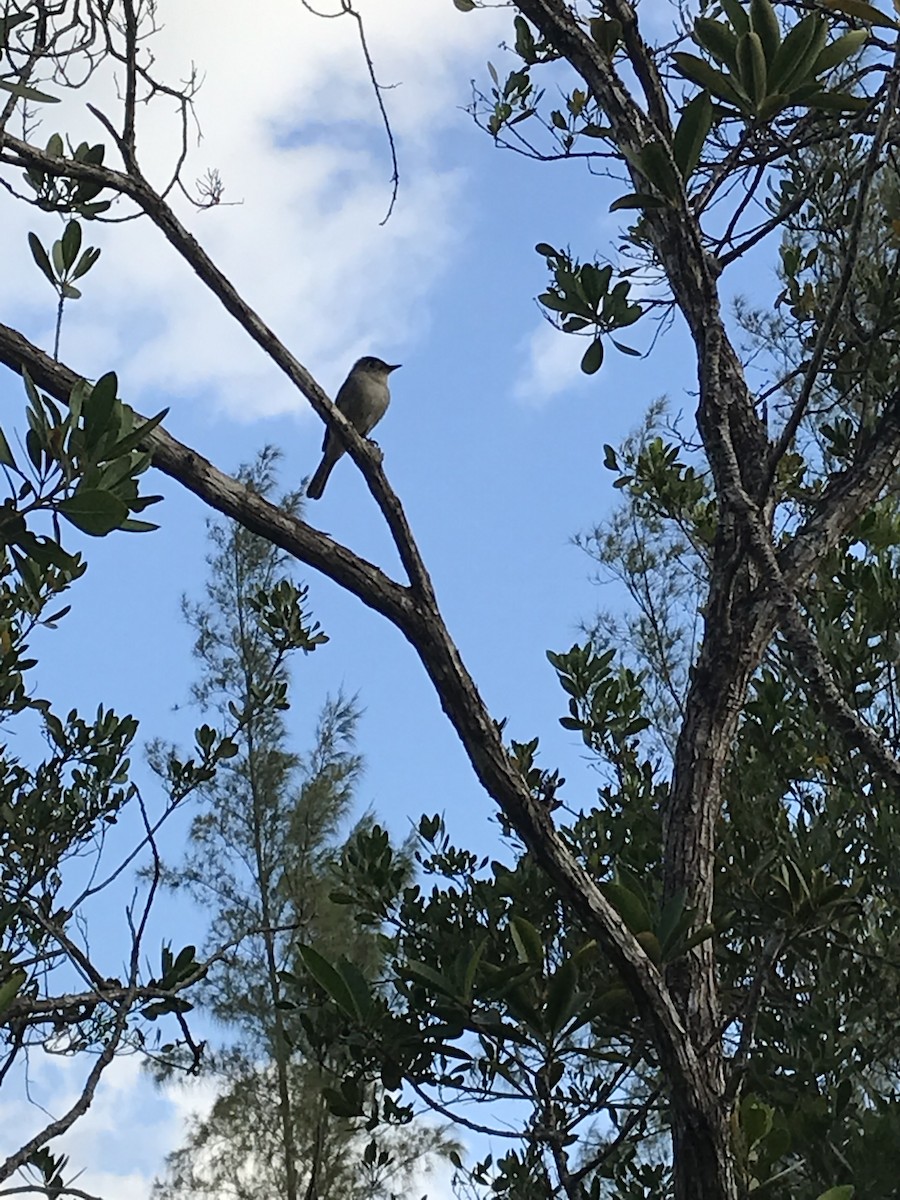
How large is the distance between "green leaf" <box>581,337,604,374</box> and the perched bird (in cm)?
468

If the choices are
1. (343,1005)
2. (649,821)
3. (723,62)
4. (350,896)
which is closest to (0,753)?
(350,896)

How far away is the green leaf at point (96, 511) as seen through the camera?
1374 millimetres

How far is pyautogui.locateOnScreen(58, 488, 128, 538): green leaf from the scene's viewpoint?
1.37 metres

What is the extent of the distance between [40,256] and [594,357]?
91 cm

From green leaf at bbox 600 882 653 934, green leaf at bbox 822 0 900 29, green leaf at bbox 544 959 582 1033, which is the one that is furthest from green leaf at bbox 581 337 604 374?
green leaf at bbox 544 959 582 1033

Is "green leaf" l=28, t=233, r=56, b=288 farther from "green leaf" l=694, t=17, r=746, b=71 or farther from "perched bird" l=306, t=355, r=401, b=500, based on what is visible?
"perched bird" l=306, t=355, r=401, b=500

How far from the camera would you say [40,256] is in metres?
2.28

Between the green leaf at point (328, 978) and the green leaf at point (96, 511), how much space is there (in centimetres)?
70

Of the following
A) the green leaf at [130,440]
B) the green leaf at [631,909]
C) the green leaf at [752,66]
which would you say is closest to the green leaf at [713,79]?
the green leaf at [752,66]

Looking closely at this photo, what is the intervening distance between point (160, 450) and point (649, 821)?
1782 millimetres

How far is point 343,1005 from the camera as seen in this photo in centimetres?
192

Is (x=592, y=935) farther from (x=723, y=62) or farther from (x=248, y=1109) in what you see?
(x=248, y=1109)

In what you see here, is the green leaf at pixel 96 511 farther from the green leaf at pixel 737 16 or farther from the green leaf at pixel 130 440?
the green leaf at pixel 737 16

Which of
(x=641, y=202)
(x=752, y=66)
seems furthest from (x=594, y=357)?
(x=752, y=66)
